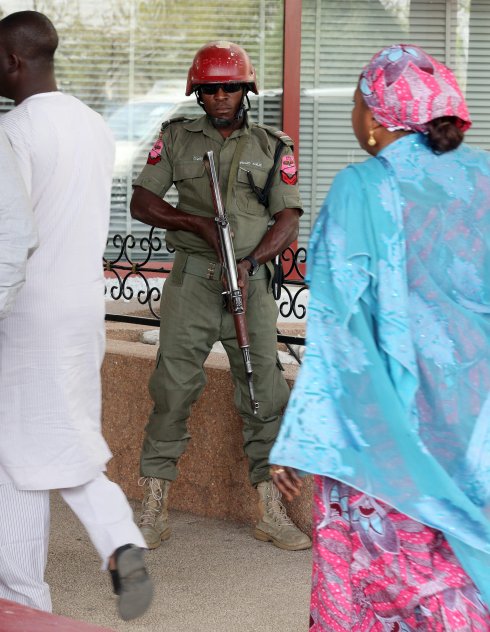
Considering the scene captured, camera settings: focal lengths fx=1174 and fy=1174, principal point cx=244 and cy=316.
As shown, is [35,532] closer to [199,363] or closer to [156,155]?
[199,363]

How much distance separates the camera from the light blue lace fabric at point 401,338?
2824mm

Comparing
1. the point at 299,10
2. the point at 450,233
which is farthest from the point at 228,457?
the point at 299,10

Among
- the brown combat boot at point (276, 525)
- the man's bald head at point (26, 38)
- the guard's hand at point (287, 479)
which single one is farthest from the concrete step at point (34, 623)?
the brown combat boot at point (276, 525)

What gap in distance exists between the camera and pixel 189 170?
473cm

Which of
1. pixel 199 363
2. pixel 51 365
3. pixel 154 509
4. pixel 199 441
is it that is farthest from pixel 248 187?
pixel 51 365

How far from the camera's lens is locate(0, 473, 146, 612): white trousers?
3383 millimetres

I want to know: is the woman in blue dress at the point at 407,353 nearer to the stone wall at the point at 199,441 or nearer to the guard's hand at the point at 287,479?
the guard's hand at the point at 287,479

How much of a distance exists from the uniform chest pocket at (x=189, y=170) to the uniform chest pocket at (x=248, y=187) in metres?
0.16

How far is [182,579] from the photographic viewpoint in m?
4.51

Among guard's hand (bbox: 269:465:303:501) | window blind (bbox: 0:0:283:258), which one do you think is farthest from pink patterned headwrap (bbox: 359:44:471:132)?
window blind (bbox: 0:0:283:258)

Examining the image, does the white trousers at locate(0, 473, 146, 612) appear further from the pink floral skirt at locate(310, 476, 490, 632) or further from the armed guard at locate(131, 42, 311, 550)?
the armed guard at locate(131, 42, 311, 550)

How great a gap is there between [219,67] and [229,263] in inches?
31.0

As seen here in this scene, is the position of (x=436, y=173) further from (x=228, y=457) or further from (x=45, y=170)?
(x=228, y=457)

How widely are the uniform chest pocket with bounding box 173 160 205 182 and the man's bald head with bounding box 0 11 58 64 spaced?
1246mm
